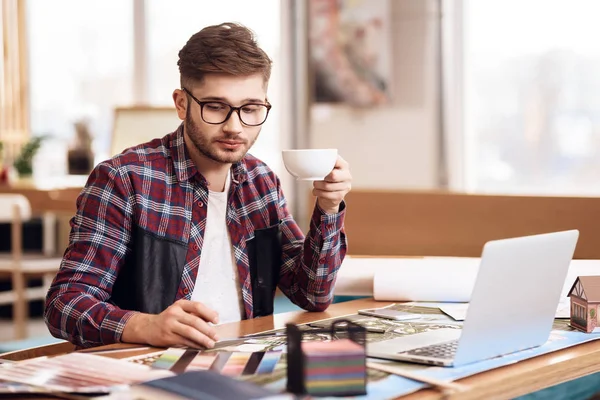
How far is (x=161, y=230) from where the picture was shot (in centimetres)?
Answer: 196

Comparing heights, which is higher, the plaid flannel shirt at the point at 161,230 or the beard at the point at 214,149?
the beard at the point at 214,149

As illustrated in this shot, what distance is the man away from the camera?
1.83m

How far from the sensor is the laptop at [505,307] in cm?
140

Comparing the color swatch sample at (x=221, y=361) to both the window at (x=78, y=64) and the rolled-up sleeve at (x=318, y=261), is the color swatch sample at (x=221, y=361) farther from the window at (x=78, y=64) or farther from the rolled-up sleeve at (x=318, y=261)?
the window at (x=78, y=64)

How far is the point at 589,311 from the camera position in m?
1.73

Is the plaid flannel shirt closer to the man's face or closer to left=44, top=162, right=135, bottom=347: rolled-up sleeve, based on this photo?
left=44, top=162, right=135, bottom=347: rolled-up sleeve

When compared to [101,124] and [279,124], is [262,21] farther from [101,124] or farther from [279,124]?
[101,124]

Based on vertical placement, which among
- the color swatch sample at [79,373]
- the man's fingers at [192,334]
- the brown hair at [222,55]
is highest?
the brown hair at [222,55]

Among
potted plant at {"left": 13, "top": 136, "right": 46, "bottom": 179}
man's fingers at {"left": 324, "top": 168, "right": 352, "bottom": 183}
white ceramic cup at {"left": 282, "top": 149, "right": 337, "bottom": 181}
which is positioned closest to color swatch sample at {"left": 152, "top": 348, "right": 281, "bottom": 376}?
white ceramic cup at {"left": 282, "top": 149, "right": 337, "bottom": 181}

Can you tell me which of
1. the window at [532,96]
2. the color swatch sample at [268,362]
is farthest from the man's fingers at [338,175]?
the window at [532,96]

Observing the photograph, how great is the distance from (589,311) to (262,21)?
4.60 meters

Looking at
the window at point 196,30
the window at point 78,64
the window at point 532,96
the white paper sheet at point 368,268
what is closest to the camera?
the white paper sheet at point 368,268

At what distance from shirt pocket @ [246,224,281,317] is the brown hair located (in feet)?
1.22

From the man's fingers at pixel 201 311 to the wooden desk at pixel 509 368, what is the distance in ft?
0.30
